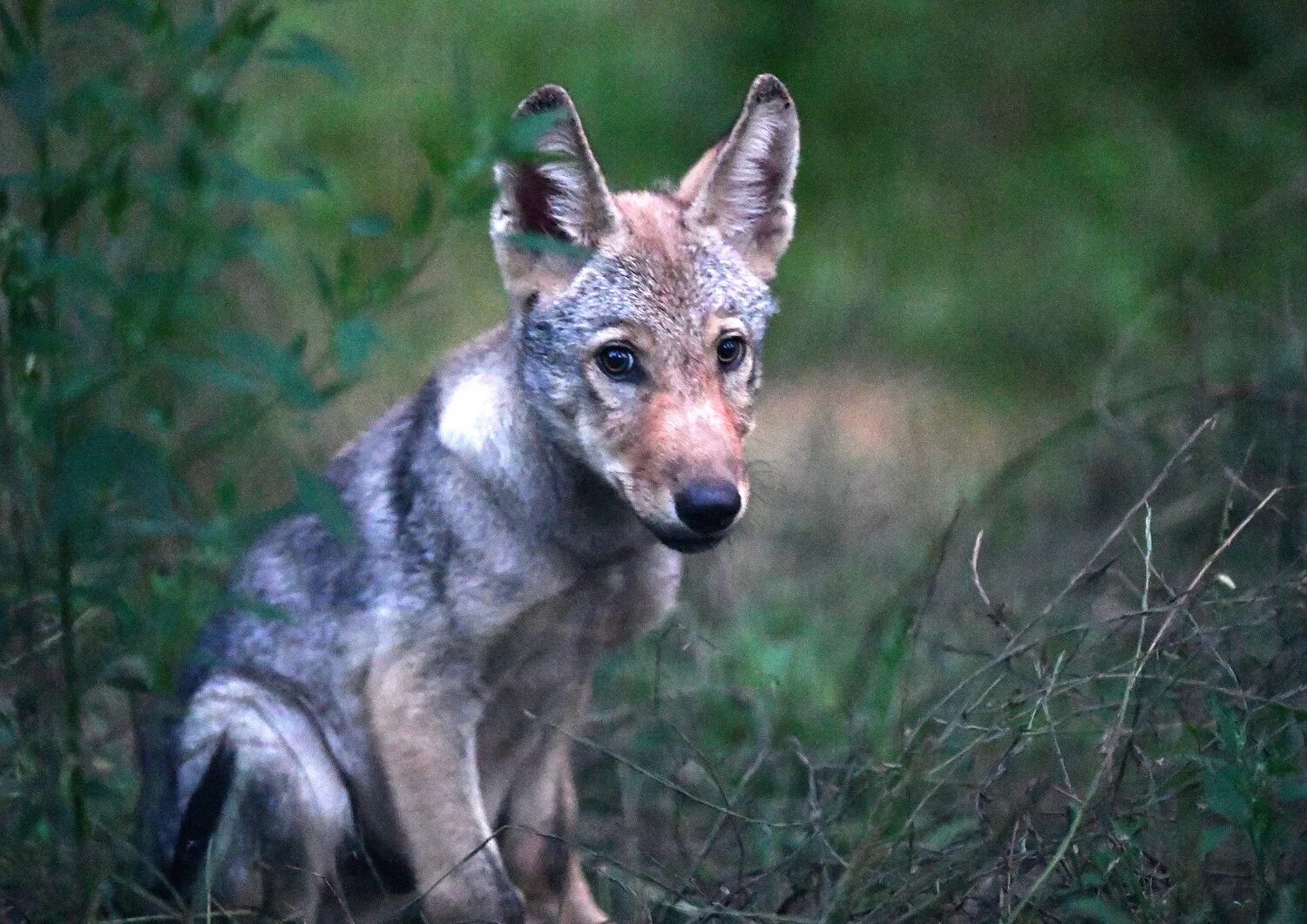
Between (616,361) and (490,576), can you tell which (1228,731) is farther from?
(490,576)

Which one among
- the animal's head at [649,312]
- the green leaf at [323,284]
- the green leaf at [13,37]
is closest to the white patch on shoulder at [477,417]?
the animal's head at [649,312]

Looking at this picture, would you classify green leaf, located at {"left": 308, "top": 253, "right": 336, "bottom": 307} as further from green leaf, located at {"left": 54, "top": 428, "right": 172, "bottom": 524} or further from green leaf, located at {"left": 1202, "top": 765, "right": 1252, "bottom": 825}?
green leaf, located at {"left": 1202, "top": 765, "right": 1252, "bottom": 825}

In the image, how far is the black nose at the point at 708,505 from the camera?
12.1 feet

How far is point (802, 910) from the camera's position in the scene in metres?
4.02

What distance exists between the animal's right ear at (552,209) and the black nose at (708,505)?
0.74 m

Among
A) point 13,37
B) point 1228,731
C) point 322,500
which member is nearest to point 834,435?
point 1228,731

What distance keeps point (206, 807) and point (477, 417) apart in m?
1.22

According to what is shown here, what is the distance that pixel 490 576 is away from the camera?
414 cm

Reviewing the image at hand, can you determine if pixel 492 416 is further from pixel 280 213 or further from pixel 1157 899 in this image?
pixel 280 213

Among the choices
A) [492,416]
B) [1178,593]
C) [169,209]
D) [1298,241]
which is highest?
[169,209]

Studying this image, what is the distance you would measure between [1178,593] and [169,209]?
2.47 metres

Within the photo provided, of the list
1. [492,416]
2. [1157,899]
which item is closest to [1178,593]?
[1157,899]

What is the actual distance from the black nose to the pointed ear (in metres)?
0.95

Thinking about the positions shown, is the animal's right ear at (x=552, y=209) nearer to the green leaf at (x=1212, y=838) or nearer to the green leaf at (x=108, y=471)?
the green leaf at (x=108, y=471)
